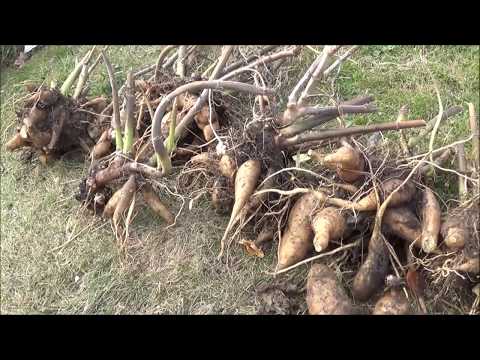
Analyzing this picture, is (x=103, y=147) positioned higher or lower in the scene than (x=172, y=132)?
lower

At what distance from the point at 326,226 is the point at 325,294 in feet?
0.80

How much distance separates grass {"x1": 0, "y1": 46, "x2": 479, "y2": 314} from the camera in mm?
2123

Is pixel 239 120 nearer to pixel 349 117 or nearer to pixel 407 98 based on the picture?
pixel 349 117

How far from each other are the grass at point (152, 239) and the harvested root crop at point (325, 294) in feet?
0.52

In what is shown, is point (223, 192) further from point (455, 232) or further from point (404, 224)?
A: point (455, 232)

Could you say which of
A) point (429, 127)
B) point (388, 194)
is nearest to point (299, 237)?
point (388, 194)

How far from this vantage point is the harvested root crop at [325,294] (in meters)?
1.81

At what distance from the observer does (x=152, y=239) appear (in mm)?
2336

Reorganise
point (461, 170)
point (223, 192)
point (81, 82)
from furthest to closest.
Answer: point (81, 82) → point (223, 192) → point (461, 170)

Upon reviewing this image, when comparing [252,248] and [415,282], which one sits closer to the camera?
[415,282]

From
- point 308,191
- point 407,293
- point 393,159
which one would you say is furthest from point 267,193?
point 407,293

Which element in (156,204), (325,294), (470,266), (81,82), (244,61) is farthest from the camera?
(81,82)

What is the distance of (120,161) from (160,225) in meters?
0.35

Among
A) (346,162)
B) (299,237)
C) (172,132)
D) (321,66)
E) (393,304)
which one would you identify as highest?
(321,66)
